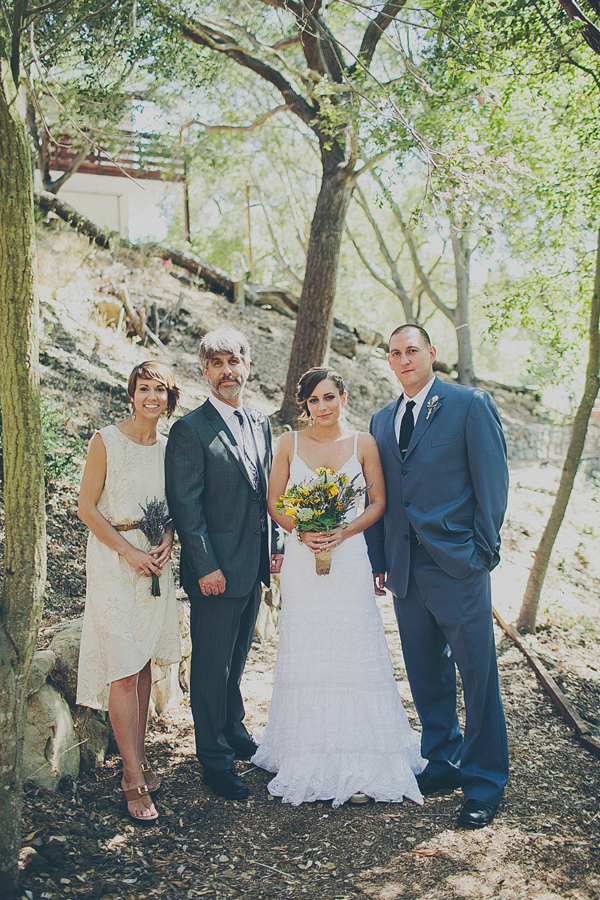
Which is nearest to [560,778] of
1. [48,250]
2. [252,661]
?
[252,661]

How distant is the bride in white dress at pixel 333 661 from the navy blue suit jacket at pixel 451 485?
0.61 ft

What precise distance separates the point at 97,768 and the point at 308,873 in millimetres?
1388

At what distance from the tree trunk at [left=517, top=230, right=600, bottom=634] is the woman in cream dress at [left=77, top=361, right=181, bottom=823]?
13.6 ft

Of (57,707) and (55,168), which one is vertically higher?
(55,168)

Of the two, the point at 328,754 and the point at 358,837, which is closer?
the point at 358,837

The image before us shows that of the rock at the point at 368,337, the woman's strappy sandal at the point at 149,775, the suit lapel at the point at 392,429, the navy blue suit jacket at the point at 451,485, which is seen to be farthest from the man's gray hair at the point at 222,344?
the rock at the point at 368,337

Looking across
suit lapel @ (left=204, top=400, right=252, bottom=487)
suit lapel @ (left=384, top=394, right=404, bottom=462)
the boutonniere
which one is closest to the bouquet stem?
suit lapel @ (left=204, top=400, right=252, bottom=487)

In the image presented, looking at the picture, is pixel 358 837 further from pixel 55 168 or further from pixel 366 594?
pixel 55 168

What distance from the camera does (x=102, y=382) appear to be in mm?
8641

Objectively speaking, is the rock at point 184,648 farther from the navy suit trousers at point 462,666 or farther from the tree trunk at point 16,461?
the tree trunk at point 16,461

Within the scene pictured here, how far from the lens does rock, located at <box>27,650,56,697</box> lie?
374 cm

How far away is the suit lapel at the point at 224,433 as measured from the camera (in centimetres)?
423

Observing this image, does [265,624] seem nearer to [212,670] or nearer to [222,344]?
[212,670]

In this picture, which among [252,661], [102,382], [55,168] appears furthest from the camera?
[55,168]
